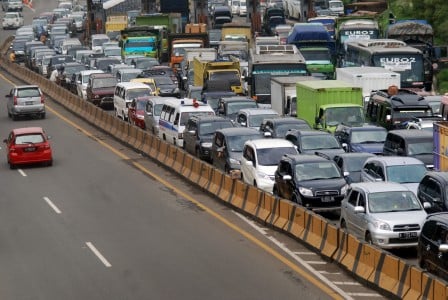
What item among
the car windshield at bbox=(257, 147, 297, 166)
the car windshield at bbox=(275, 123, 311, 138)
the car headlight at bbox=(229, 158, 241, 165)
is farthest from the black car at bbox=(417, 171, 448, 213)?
the car windshield at bbox=(275, 123, 311, 138)

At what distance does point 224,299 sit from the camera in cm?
2352

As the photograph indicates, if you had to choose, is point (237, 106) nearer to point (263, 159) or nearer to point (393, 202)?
point (263, 159)

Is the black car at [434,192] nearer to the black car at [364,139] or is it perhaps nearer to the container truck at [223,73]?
the black car at [364,139]

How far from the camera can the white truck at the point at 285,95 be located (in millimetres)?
48625

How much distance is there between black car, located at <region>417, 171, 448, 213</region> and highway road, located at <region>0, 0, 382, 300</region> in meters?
2.71

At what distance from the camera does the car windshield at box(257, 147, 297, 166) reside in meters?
35.3

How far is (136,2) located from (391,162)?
298 ft

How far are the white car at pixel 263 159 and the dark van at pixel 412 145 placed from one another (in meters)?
2.62

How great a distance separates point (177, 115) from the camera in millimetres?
45531

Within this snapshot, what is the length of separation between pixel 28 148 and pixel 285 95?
10395 millimetres

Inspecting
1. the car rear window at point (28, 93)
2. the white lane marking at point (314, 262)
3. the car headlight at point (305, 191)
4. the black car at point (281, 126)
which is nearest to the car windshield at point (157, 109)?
the black car at point (281, 126)

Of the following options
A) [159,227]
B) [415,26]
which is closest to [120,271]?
[159,227]

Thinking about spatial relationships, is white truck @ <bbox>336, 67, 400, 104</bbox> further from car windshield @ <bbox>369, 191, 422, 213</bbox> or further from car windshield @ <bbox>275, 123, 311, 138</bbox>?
car windshield @ <bbox>369, 191, 422, 213</bbox>

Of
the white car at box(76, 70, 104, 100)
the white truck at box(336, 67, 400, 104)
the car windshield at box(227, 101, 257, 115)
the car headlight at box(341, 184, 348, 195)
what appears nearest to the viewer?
the car headlight at box(341, 184, 348, 195)
